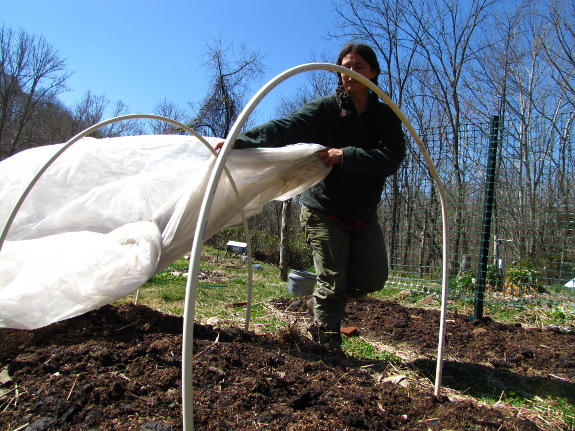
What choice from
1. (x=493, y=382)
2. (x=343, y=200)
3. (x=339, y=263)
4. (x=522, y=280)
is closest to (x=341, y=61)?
(x=343, y=200)

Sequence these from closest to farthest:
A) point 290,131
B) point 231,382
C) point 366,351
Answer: point 231,382 → point 290,131 → point 366,351

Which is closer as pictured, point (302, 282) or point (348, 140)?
point (348, 140)

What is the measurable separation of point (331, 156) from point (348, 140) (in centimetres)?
35

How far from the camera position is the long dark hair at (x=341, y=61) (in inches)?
91.6

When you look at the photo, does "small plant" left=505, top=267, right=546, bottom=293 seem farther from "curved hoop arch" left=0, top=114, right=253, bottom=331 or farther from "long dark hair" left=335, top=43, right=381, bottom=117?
"curved hoop arch" left=0, top=114, right=253, bottom=331

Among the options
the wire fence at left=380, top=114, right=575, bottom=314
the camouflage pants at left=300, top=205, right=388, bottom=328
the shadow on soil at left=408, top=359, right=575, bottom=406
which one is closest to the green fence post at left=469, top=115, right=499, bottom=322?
the wire fence at left=380, top=114, right=575, bottom=314

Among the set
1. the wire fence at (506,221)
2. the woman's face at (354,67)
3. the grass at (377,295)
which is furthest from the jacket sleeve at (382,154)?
the wire fence at (506,221)

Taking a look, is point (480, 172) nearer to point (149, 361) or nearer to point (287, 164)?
point (287, 164)

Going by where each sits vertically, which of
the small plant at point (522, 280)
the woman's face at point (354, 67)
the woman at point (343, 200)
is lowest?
the small plant at point (522, 280)

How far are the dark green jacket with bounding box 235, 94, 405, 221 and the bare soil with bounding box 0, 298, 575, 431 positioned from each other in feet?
2.64

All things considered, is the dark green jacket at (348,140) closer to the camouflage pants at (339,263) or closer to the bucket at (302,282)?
the camouflage pants at (339,263)

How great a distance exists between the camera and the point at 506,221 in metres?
4.92

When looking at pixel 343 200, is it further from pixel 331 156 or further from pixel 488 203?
pixel 488 203

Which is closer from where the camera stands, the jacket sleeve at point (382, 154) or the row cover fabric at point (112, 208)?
the row cover fabric at point (112, 208)
